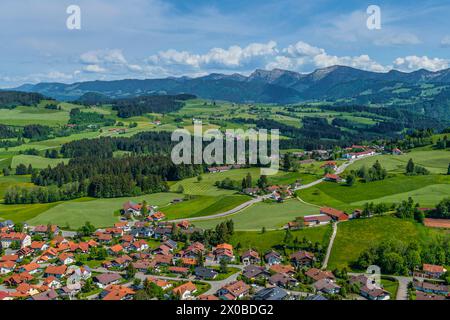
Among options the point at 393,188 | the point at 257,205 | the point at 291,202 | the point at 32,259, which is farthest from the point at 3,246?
the point at 393,188

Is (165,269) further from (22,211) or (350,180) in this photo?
(350,180)

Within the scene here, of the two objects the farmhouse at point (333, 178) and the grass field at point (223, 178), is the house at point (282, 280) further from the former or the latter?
the farmhouse at point (333, 178)

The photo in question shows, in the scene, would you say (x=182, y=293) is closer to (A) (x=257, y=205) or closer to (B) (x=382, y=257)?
(B) (x=382, y=257)

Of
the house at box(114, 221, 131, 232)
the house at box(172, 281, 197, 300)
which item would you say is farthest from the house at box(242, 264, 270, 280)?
the house at box(114, 221, 131, 232)

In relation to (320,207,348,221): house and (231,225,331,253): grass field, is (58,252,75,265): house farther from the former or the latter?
(320,207,348,221): house
